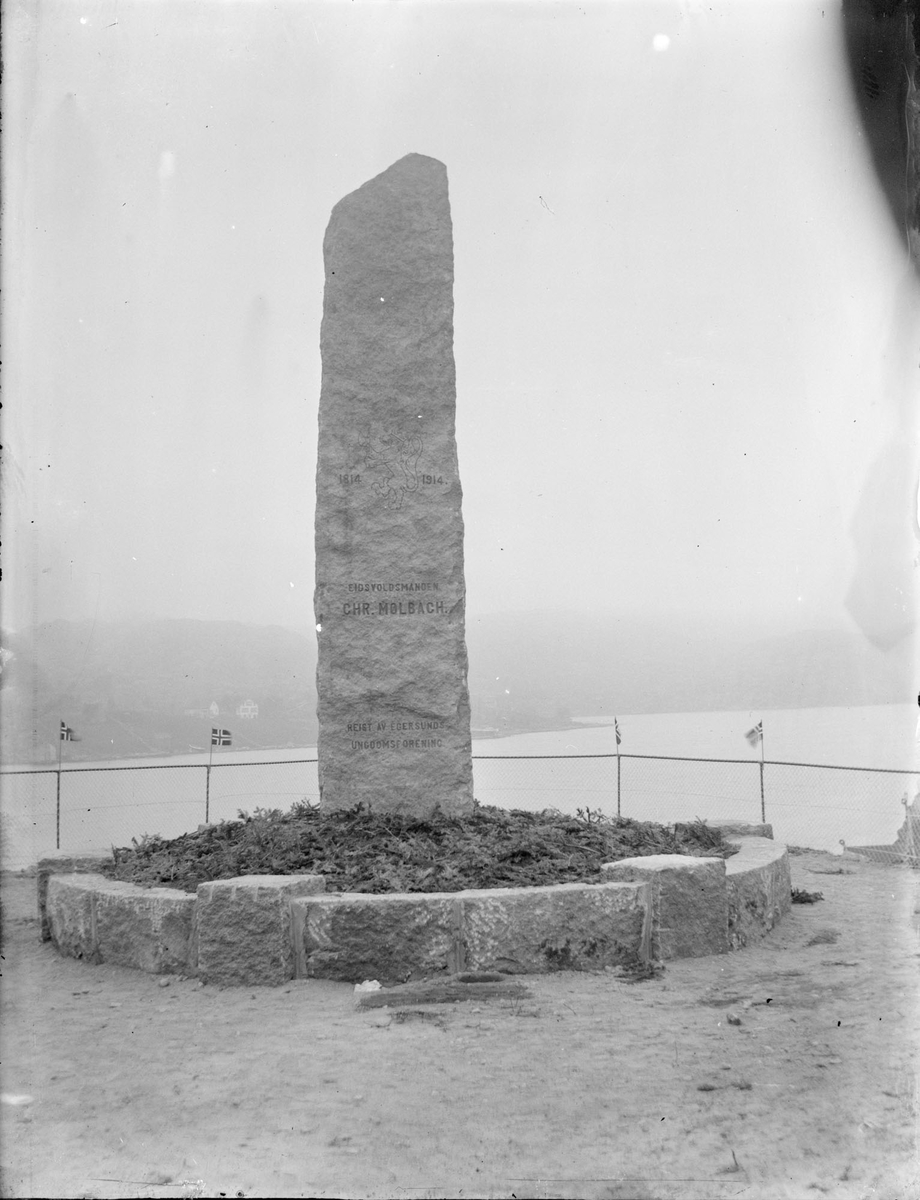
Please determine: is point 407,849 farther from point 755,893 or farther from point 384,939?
point 755,893

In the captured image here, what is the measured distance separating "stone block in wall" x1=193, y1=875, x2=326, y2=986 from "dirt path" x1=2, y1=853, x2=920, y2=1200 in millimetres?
145

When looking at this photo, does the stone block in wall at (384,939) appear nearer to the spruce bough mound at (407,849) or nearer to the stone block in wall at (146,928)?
the spruce bough mound at (407,849)

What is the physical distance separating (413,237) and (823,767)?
608 centimetres

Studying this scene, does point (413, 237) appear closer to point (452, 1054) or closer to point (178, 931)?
point (178, 931)

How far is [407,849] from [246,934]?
→ 1.29 meters

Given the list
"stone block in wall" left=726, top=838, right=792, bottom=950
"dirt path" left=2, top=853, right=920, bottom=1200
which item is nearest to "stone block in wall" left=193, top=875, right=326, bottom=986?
"dirt path" left=2, top=853, right=920, bottom=1200

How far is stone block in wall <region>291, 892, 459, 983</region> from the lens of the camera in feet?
17.3

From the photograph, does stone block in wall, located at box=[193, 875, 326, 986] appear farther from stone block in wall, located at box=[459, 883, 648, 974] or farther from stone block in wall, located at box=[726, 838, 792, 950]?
stone block in wall, located at box=[726, 838, 792, 950]

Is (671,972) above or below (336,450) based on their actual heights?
below

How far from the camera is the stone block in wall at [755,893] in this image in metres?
5.86

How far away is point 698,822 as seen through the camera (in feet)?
25.2

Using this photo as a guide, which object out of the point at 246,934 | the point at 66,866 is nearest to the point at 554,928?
the point at 246,934

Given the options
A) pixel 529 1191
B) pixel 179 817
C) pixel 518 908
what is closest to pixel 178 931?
pixel 518 908

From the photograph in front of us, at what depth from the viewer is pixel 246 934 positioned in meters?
5.31
